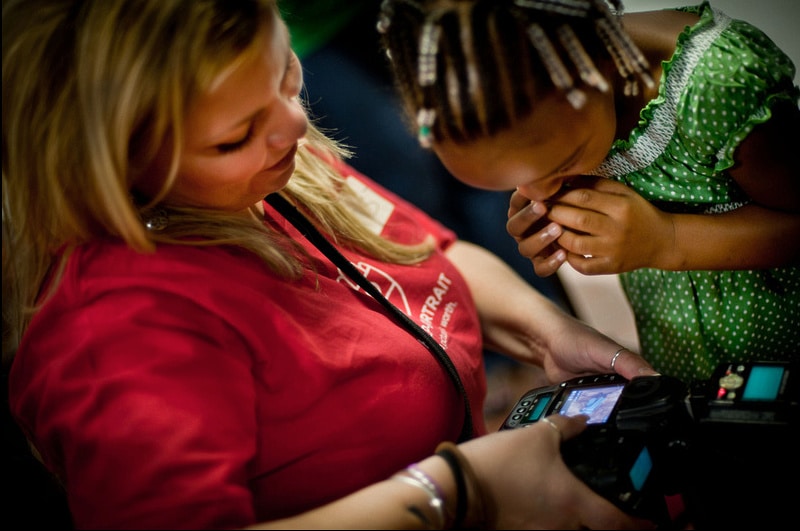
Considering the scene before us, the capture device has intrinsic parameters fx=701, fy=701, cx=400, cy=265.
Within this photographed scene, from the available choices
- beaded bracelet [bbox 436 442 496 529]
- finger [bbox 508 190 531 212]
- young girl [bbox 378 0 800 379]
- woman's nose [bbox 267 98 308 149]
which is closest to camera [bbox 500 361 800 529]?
beaded bracelet [bbox 436 442 496 529]

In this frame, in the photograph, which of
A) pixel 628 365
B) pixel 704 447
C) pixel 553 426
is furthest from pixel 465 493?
pixel 628 365

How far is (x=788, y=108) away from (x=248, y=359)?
0.68 meters

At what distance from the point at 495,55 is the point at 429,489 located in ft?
1.46

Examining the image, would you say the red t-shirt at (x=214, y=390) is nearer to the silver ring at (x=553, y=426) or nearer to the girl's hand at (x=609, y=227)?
the silver ring at (x=553, y=426)

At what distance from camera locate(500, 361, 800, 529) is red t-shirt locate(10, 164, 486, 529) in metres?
0.23

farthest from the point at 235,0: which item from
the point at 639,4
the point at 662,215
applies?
the point at 639,4

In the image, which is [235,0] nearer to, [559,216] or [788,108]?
[559,216]

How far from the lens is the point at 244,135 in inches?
30.0

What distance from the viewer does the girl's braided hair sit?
0.72 metres

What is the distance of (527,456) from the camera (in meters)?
0.75

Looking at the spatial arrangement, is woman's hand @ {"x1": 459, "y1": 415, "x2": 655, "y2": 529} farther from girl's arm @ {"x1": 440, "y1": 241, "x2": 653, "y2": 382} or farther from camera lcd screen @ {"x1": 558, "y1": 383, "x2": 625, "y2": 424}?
girl's arm @ {"x1": 440, "y1": 241, "x2": 653, "y2": 382}

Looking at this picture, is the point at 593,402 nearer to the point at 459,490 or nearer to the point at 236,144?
the point at 459,490

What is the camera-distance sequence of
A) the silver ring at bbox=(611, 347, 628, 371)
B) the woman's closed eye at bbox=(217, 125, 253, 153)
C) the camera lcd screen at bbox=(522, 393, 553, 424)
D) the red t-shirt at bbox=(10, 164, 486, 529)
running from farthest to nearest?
the silver ring at bbox=(611, 347, 628, 371), the camera lcd screen at bbox=(522, 393, 553, 424), the woman's closed eye at bbox=(217, 125, 253, 153), the red t-shirt at bbox=(10, 164, 486, 529)

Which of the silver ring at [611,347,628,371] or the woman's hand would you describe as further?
the silver ring at [611,347,628,371]
